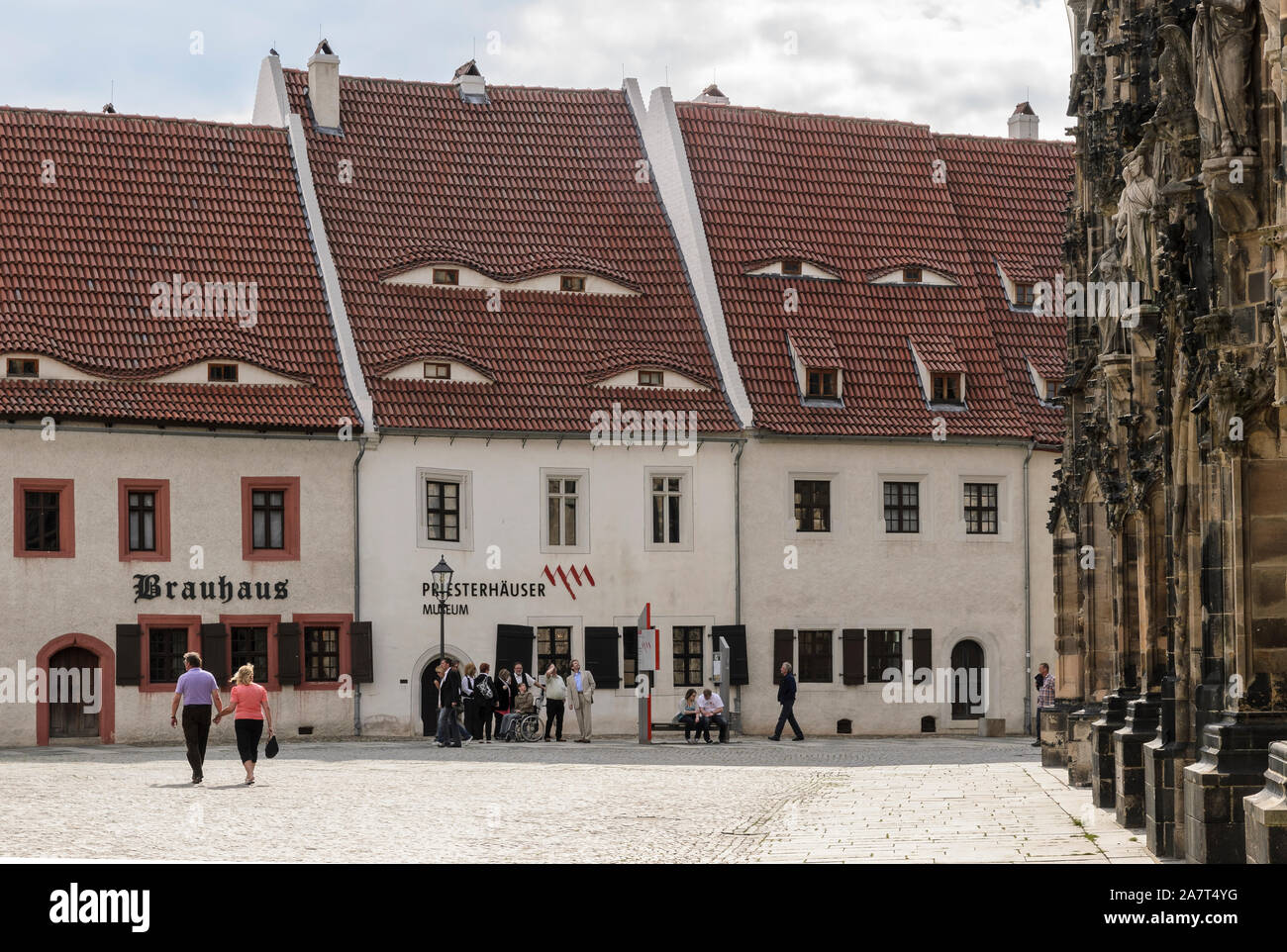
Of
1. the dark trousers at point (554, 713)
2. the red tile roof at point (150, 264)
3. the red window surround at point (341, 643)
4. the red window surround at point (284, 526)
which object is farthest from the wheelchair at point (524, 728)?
the red tile roof at point (150, 264)

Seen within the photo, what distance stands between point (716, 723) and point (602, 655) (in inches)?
149

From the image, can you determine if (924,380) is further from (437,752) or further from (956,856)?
(956,856)

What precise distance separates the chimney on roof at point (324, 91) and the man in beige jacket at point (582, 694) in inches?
537

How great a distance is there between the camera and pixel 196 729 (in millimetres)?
24859

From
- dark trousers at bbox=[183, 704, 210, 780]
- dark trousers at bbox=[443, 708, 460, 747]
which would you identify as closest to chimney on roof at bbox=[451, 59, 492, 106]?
dark trousers at bbox=[443, 708, 460, 747]

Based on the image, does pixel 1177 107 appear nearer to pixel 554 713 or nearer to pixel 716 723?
pixel 554 713

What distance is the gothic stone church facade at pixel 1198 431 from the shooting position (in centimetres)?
1484

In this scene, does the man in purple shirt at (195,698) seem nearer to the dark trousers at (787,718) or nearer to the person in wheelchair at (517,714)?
the person in wheelchair at (517,714)

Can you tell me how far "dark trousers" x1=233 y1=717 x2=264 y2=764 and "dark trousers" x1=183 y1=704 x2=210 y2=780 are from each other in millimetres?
372

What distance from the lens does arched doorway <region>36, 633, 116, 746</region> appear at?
38.5 metres

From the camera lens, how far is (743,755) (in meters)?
35.5

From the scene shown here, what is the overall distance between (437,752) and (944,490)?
587 inches

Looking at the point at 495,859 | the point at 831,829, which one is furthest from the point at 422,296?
the point at 495,859

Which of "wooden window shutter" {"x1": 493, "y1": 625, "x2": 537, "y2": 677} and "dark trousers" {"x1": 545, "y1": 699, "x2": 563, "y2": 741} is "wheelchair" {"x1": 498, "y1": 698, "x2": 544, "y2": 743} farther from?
"wooden window shutter" {"x1": 493, "y1": 625, "x2": 537, "y2": 677}
